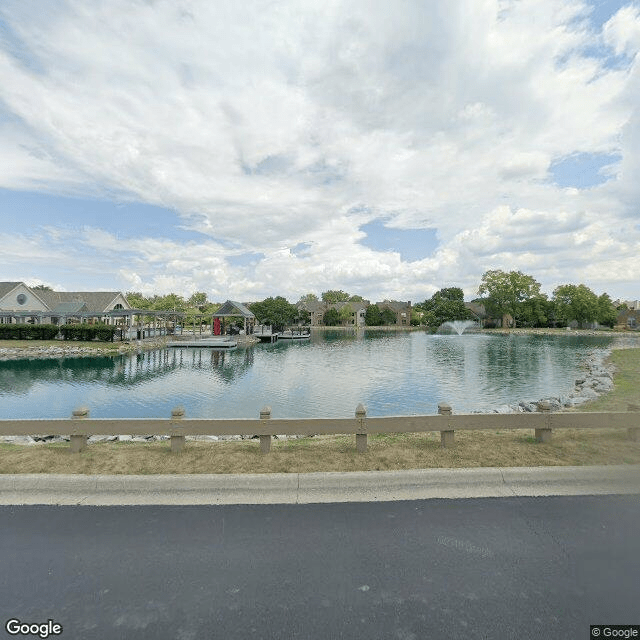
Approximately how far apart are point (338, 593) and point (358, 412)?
3.42 metres

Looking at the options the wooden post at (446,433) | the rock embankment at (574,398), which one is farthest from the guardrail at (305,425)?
the rock embankment at (574,398)

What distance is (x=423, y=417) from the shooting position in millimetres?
6602

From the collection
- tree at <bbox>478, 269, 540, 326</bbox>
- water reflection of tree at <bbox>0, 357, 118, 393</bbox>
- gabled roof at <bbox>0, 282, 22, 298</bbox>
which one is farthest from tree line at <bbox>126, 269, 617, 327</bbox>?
water reflection of tree at <bbox>0, 357, 118, 393</bbox>

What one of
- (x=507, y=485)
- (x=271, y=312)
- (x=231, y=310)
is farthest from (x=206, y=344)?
(x=507, y=485)

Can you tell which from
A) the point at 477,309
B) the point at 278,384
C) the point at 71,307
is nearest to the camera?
the point at 278,384

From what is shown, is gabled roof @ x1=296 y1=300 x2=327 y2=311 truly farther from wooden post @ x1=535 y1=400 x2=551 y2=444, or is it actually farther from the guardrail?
the guardrail

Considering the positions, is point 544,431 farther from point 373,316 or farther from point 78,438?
point 373,316

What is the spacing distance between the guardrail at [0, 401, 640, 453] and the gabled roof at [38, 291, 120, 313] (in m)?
70.6

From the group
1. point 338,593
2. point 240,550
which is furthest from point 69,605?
point 338,593

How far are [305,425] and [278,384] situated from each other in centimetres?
2081

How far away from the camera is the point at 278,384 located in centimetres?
2686

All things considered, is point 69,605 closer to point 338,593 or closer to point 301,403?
point 338,593

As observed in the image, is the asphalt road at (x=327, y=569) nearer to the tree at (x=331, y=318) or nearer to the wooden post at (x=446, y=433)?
the wooden post at (x=446, y=433)

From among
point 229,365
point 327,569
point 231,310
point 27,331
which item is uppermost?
point 231,310
